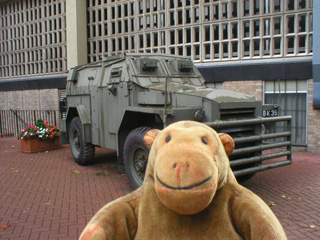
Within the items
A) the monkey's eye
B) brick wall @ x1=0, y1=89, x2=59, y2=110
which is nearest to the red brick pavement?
the monkey's eye

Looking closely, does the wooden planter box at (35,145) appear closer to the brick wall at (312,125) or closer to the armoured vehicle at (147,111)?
the armoured vehicle at (147,111)

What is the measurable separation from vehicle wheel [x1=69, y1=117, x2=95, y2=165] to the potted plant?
1.94m

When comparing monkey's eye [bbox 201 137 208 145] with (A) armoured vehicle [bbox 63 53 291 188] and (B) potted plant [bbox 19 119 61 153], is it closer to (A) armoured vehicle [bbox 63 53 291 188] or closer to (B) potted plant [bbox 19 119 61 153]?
(A) armoured vehicle [bbox 63 53 291 188]

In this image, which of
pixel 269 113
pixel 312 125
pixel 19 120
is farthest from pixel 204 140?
pixel 19 120

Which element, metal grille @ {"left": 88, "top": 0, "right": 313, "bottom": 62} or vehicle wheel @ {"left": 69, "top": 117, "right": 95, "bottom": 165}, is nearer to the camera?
vehicle wheel @ {"left": 69, "top": 117, "right": 95, "bottom": 165}

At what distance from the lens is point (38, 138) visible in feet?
31.6

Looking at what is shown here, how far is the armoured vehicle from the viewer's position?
186 inches

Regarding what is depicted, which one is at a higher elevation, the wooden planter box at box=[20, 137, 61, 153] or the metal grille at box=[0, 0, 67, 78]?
the metal grille at box=[0, 0, 67, 78]

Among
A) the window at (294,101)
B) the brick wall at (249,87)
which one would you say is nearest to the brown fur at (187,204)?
the window at (294,101)

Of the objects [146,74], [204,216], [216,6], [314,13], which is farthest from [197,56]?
[204,216]

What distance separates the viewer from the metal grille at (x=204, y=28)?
8.98 m

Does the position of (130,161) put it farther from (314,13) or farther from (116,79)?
(314,13)

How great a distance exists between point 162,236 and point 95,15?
12225 millimetres

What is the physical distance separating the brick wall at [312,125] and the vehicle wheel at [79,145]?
5.73 m
